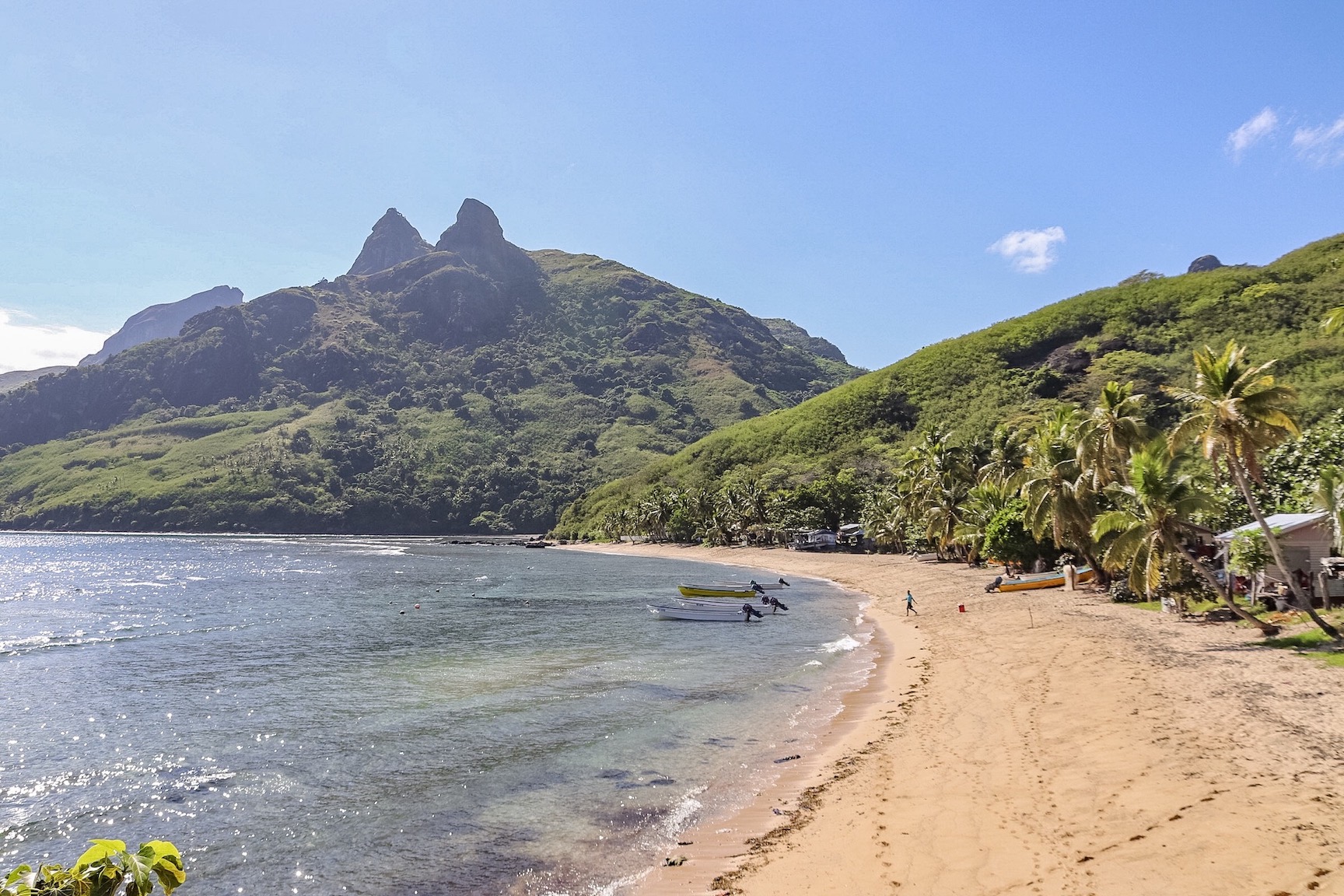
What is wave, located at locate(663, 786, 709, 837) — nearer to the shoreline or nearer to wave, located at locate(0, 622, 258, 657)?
the shoreline

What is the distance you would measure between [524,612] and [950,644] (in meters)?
30.1

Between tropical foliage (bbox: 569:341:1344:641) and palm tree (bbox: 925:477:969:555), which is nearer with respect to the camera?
tropical foliage (bbox: 569:341:1344:641)

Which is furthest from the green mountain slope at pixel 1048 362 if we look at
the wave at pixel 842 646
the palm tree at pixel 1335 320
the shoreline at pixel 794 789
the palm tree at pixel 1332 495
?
the shoreline at pixel 794 789

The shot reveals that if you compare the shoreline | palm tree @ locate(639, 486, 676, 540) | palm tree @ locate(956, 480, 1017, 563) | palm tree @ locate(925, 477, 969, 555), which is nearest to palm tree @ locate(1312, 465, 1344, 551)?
the shoreline

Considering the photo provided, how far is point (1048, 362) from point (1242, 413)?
128560mm

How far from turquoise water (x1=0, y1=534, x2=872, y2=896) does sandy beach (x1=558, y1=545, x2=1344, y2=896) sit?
1.88 meters

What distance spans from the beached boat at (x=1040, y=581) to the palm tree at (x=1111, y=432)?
34.2 feet

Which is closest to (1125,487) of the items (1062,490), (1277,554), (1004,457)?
(1277,554)

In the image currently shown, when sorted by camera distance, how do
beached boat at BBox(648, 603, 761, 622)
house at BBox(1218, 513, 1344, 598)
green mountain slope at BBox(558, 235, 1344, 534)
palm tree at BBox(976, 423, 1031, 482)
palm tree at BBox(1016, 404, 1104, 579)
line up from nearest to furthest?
house at BBox(1218, 513, 1344, 598)
palm tree at BBox(1016, 404, 1104, 579)
beached boat at BBox(648, 603, 761, 622)
palm tree at BBox(976, 423, 1031, 482)
green mountain slope at BBox(558, 235, 1344, 534)

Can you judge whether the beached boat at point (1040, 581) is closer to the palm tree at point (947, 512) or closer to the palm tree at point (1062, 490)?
the palm tree at point (1062, 490)

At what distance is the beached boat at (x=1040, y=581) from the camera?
46588mm

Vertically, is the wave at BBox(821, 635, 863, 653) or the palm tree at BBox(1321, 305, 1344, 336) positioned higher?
the palm tree at BBox(1321, 305, 1344, 336)

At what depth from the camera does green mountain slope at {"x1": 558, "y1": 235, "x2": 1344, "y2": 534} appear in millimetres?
119062

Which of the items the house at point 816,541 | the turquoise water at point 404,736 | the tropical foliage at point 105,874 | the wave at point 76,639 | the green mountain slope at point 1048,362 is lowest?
the wave at point 76,639
